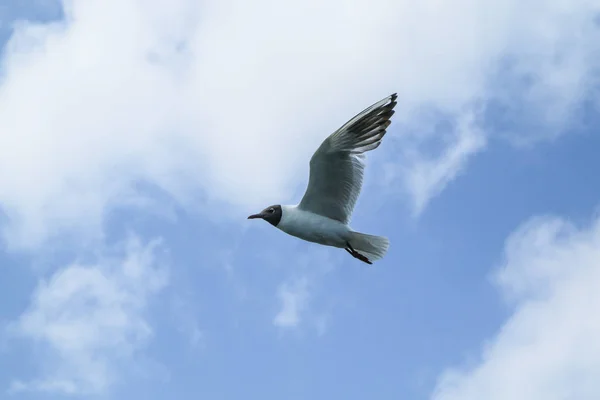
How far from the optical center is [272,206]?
20562 millimetres

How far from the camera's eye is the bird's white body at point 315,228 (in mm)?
19859

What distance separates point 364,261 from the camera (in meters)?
20.2

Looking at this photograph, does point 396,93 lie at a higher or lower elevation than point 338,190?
higher

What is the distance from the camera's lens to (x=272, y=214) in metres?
20.4

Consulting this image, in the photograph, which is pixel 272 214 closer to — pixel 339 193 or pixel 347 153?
pixel 339 193

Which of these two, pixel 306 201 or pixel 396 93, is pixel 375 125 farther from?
pixel 306 201

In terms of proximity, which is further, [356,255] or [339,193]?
[356,255]

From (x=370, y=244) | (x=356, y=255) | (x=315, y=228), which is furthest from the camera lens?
(x=356, y=255)

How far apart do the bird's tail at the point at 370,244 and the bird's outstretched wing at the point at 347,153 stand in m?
0.87

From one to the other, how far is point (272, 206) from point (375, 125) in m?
2.68

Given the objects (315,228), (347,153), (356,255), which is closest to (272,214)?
(315,228)

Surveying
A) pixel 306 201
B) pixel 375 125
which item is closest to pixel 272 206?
pixel 306 201

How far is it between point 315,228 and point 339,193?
81 centimetres

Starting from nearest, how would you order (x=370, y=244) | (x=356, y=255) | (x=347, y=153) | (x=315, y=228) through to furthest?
(x=347, y=153), (x=315, y=228), (x=370, y=244), (x=356, y=255)
